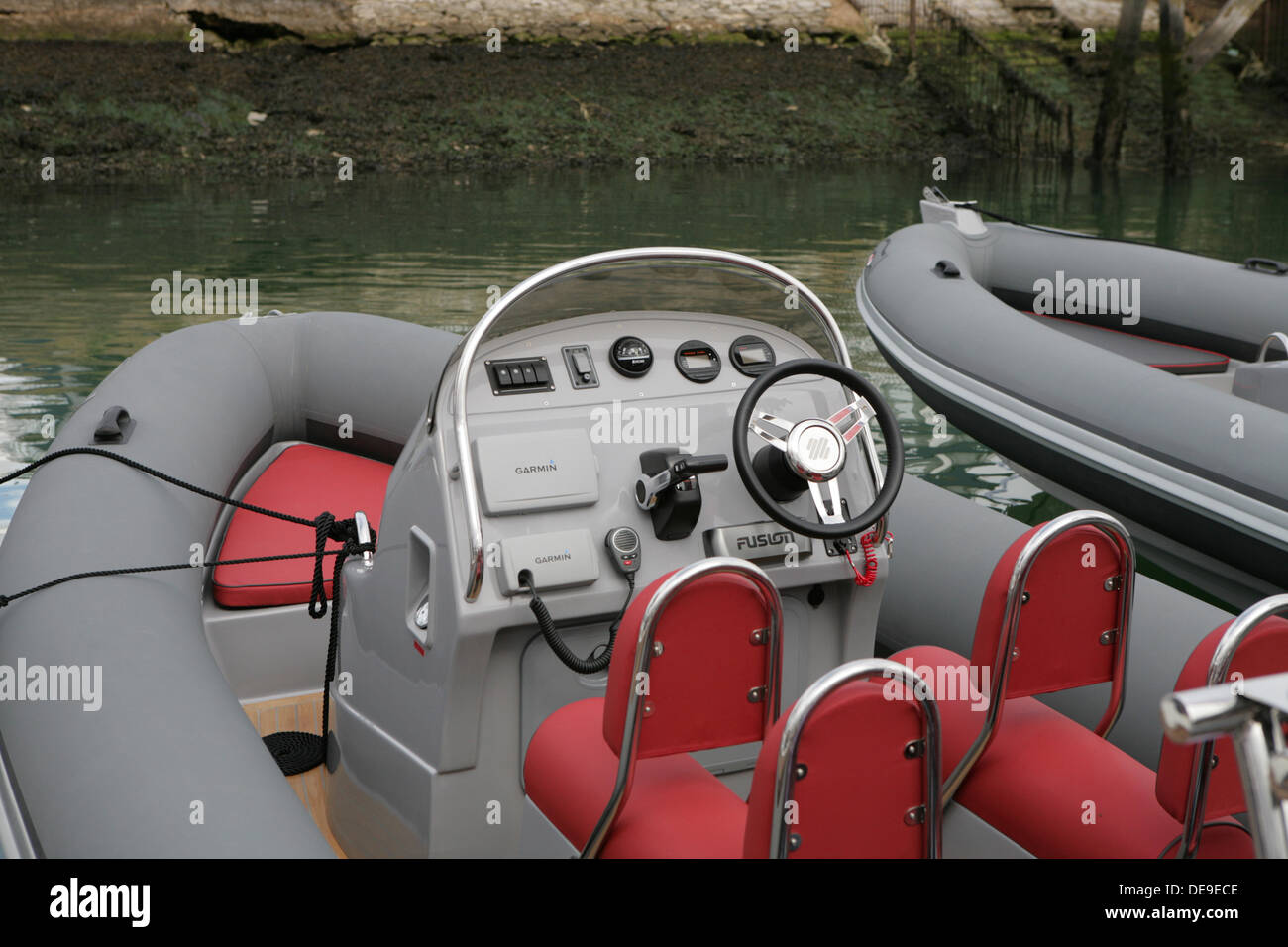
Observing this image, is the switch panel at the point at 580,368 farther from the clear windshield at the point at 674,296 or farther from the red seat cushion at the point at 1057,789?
the red seat cushion at the point at 1057,789

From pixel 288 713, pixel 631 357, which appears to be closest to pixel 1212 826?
pixel 631 357

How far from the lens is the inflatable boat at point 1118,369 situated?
258cm

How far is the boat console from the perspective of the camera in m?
1.66

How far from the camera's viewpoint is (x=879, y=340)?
13.5 ft

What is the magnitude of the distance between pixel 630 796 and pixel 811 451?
22.0 inches

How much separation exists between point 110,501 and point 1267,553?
7.42 ft

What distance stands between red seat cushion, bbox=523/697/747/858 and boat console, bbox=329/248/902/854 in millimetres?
155

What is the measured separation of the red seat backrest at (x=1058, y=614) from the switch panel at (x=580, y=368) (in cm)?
70

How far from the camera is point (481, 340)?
1747 mm

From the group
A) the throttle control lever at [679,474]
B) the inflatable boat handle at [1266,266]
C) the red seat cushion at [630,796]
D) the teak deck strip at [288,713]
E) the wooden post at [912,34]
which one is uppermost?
the wooden post at [912,34]

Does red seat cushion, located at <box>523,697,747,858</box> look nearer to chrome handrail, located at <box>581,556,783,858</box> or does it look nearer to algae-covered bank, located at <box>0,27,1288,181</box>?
chrome handrail, located at <box>581,556,783,858</box>
